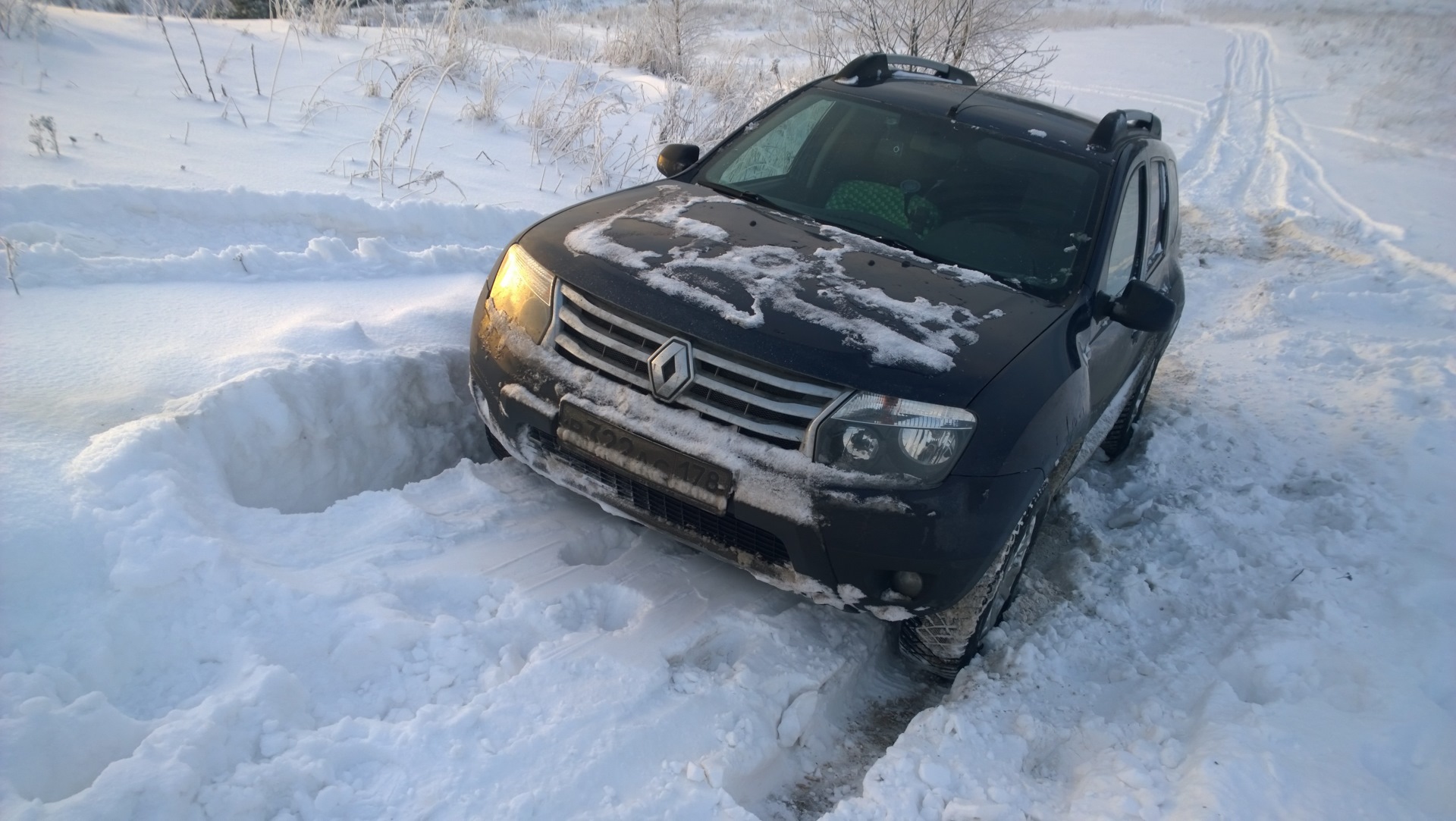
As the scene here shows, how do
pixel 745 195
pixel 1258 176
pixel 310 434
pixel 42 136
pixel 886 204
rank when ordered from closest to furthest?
pixel 310 434 < pixel 886 204 < pixel 745 195 < pixel 42 136 < pixel 1258 176

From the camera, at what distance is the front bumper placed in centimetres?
250

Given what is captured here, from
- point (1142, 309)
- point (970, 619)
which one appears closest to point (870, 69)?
point (1142, 309)

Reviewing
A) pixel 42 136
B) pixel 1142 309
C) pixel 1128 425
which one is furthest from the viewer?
pixel 42 136

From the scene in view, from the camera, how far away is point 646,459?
8.65 feet

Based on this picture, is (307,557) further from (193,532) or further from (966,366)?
(966,366)

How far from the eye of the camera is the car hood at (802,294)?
2570 millimetres

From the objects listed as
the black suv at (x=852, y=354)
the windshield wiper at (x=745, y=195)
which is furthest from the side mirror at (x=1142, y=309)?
the windshield wiper at (x=745, y=195)

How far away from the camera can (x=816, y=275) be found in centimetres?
292

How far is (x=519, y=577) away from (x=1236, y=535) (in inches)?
115

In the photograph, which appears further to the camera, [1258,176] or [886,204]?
[1258,176]

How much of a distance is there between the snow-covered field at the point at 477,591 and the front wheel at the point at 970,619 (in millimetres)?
118

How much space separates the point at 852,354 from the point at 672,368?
1.69 feet

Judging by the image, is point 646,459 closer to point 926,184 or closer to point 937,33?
point 926,184

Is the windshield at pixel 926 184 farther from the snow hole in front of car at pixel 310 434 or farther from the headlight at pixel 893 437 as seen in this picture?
the snow hole in front of car at pixel 310 434
